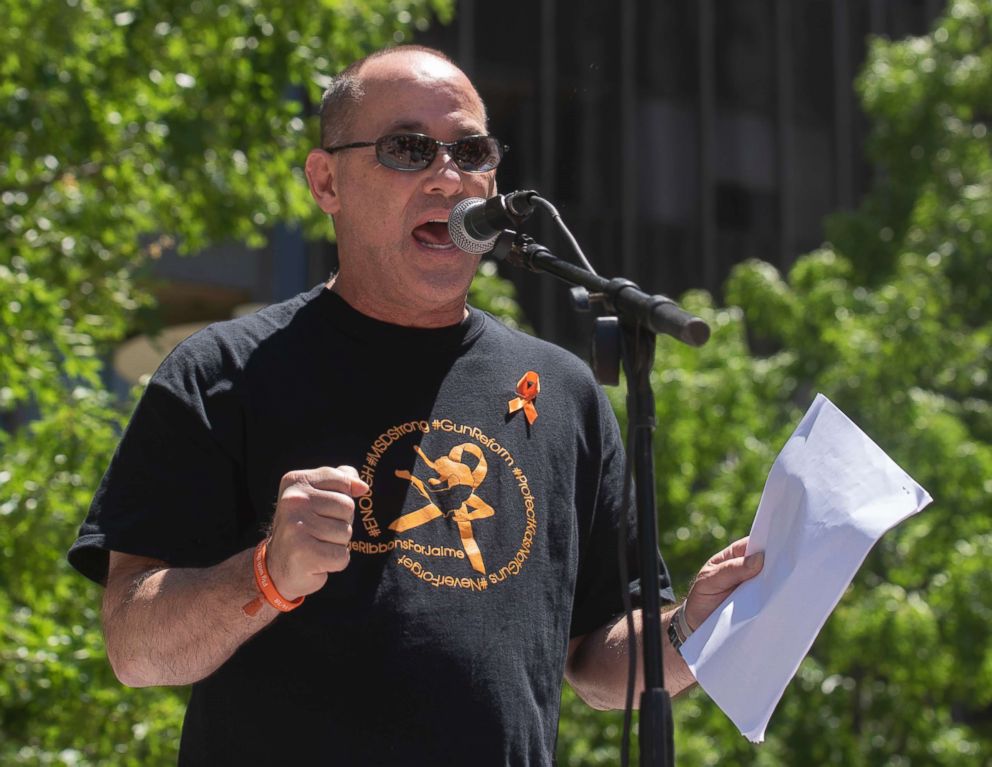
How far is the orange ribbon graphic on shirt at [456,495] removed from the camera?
8.79ft

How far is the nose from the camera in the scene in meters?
2.88

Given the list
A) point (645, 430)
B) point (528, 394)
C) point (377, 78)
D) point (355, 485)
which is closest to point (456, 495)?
point (528, 394)

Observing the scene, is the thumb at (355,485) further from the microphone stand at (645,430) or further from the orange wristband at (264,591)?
the microphone stand at (645,430)

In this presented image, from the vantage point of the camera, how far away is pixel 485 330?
3.06 m

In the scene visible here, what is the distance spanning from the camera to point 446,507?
271cm

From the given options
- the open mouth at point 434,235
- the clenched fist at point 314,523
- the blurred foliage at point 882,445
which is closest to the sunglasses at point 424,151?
the open mouth at point 434,235

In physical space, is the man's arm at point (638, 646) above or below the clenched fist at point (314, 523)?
below

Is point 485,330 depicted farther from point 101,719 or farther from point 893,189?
point 893,189

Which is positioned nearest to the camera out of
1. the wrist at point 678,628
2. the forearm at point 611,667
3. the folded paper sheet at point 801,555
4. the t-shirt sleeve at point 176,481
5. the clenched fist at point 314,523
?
the clenched fist at point 314,523

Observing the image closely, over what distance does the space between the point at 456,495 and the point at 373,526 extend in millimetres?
168

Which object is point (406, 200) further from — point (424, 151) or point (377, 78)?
point (377, 78)

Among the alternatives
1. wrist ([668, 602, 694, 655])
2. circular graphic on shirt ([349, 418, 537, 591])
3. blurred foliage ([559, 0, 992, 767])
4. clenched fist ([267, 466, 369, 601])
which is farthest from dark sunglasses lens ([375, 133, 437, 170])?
blurred foliage ([559, 0, 992, 767])

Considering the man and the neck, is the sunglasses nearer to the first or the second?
the man

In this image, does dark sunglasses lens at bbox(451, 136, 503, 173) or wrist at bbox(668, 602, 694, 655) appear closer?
wrist at bbox(668, 602, 694, 655)
